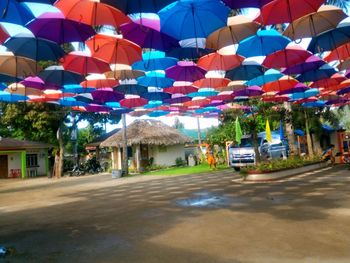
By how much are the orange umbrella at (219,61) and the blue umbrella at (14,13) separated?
5220 mm

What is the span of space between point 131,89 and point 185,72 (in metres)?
2.78

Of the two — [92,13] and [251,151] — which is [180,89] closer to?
[92,13]

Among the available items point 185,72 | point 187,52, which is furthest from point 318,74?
point 187,52

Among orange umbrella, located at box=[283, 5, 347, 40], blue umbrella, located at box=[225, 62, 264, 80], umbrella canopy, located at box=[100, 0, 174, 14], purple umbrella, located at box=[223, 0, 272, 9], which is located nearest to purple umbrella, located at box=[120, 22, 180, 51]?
umbrella canopy, located at box=[100, 0, 174, 14]

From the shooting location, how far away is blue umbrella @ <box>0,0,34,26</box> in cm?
640

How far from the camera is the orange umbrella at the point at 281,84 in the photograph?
13688 mm

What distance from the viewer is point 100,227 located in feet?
23.6

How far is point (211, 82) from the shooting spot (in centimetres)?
1289

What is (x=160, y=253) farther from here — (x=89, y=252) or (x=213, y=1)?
(x=213, y=1)

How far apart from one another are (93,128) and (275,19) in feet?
124

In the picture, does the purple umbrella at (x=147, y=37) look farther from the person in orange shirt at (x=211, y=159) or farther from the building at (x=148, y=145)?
the building at (x=148, y=145)

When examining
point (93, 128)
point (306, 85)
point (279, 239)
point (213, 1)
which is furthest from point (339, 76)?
point (93, 128)

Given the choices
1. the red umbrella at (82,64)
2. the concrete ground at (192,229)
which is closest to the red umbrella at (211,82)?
the red umbrella at (82,64)

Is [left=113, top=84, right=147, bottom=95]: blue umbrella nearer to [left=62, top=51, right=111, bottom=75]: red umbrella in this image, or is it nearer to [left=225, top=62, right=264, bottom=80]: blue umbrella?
[left=62, top=51, right=111, bottom=75]: red umbrella
